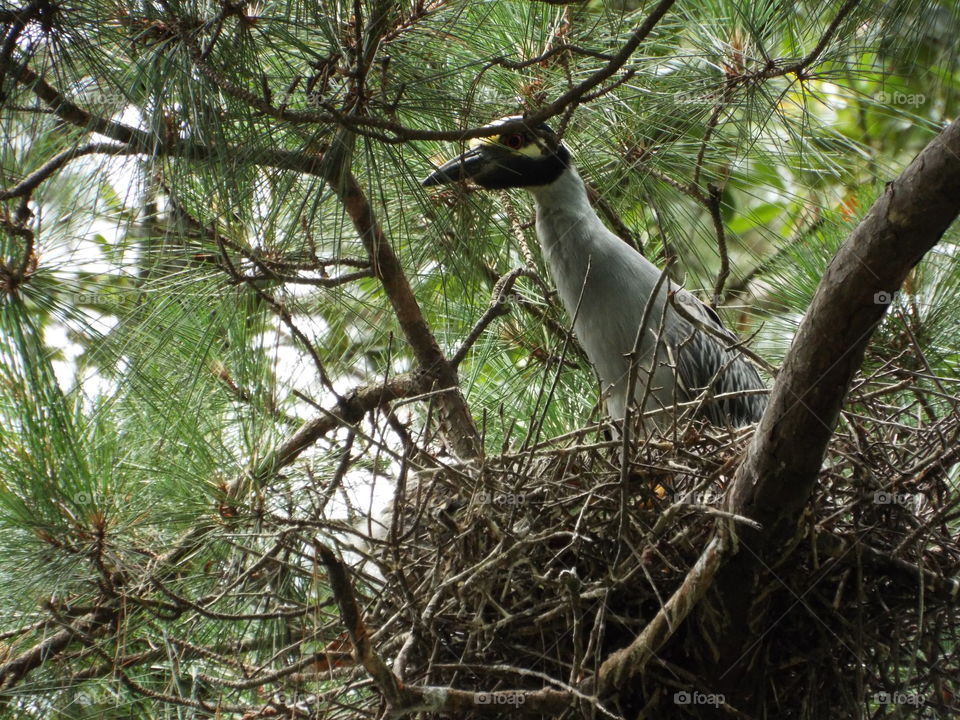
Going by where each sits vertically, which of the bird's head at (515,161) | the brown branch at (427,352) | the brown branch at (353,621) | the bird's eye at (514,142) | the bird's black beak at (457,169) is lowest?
the brown branch at (353,621)

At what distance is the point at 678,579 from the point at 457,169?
1.26 metres

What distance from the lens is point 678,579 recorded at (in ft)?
6.51

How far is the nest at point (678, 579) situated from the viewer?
1.93 m

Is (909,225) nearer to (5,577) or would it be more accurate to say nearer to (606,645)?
(606,645)

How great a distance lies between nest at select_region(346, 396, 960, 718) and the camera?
1.93 meters

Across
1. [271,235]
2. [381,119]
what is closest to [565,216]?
[271,235]

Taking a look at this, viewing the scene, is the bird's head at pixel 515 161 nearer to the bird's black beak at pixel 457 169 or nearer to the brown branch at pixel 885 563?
the bird's black beak at pixel 457 169

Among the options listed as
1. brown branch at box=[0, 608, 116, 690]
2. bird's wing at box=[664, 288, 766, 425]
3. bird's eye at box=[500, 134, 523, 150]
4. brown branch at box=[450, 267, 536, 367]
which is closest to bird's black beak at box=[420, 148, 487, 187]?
bird's eye at box=[500, 134, 523, 150]

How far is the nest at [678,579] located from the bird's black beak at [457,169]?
2.42 feet

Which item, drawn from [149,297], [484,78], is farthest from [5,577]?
[484,78]

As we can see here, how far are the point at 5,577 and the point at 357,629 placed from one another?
4.06 feet

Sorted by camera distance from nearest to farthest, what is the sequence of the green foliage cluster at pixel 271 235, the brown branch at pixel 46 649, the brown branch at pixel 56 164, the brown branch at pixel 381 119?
the brown branch at pixel 381 119
the green foliage cluster at pixel 271 235
the brown branch at pixel 56 164
the brown branch at pixel 46 649


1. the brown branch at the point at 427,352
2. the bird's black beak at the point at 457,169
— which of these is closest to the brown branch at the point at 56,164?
the brown branch at the point at 427,352

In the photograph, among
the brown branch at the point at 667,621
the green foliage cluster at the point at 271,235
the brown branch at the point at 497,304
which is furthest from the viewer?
the brown branch at the point at 497,304
